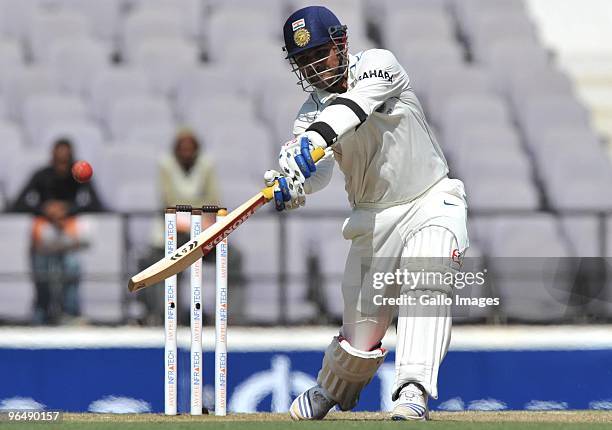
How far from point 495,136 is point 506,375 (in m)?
2.82

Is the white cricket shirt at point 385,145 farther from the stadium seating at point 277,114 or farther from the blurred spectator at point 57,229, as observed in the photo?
the blurred spectator at point 57,229

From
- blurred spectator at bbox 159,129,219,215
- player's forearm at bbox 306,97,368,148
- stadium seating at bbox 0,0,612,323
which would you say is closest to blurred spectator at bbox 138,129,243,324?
blurred spectator at bbox 159,129,219,215

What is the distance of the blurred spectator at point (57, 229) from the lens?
25.4ft

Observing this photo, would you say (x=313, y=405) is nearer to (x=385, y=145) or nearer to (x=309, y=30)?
(x=385, y=145)

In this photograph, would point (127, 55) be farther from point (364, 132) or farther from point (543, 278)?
point (364, 132)

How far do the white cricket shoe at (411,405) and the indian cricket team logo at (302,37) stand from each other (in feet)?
4.34

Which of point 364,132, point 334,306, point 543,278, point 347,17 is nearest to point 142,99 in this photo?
point 347,17

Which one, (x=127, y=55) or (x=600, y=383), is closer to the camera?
(x=600, y=383)

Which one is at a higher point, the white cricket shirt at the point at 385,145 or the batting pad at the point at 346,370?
the white cricket shirt at the point at 385,145

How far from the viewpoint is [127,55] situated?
1110 centimetres

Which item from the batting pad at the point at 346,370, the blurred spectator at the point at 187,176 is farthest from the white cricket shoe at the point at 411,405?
the blurred spectator at the point at 187,176

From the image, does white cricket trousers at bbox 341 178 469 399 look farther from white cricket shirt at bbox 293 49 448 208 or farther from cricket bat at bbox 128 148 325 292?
cricket bat at bbox 128 148 325 292

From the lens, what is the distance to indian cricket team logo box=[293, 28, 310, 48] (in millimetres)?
5395

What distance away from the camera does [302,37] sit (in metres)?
5.40
